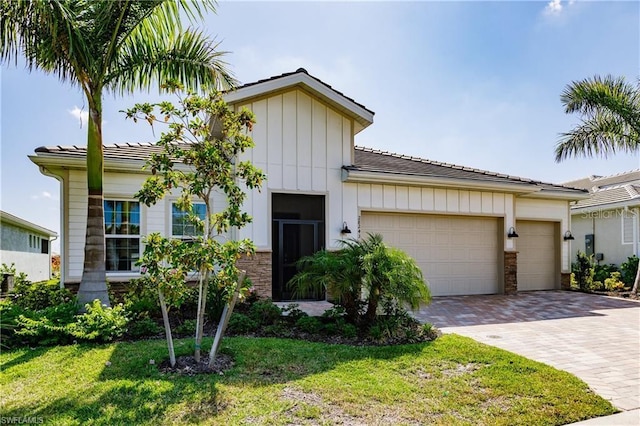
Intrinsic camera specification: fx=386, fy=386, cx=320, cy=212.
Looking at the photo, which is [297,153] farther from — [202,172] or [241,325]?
[202,172]

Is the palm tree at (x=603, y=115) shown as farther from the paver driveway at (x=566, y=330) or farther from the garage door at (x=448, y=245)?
the paver driveway at (x=566, y=330)

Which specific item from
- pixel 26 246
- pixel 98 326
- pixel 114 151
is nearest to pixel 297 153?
pixel 114 151

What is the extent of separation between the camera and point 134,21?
748 centimetres

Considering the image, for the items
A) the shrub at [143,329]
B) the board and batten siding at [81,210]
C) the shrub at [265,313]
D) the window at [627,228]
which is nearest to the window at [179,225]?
the board and batten siding at [81,210]

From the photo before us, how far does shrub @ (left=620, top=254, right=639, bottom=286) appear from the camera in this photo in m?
14.9

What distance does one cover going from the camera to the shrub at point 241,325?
7.09 m

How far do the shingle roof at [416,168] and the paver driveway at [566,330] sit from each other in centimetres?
372

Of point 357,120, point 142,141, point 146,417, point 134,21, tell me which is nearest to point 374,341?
point 146,417

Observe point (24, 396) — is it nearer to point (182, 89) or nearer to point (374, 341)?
point (182, 89)

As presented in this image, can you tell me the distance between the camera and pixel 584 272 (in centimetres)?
1469

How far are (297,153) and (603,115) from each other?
10883 mm

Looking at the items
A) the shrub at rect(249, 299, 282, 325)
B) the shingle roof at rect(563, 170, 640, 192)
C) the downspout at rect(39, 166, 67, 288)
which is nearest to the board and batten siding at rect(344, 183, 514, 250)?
the shrub at rect(249, 299, 282, 325)

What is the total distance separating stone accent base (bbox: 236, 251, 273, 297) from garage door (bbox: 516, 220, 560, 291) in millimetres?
9188

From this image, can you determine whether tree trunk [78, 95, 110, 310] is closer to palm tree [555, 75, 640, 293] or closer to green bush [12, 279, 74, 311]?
green bush [12, 279, 74, 311]
